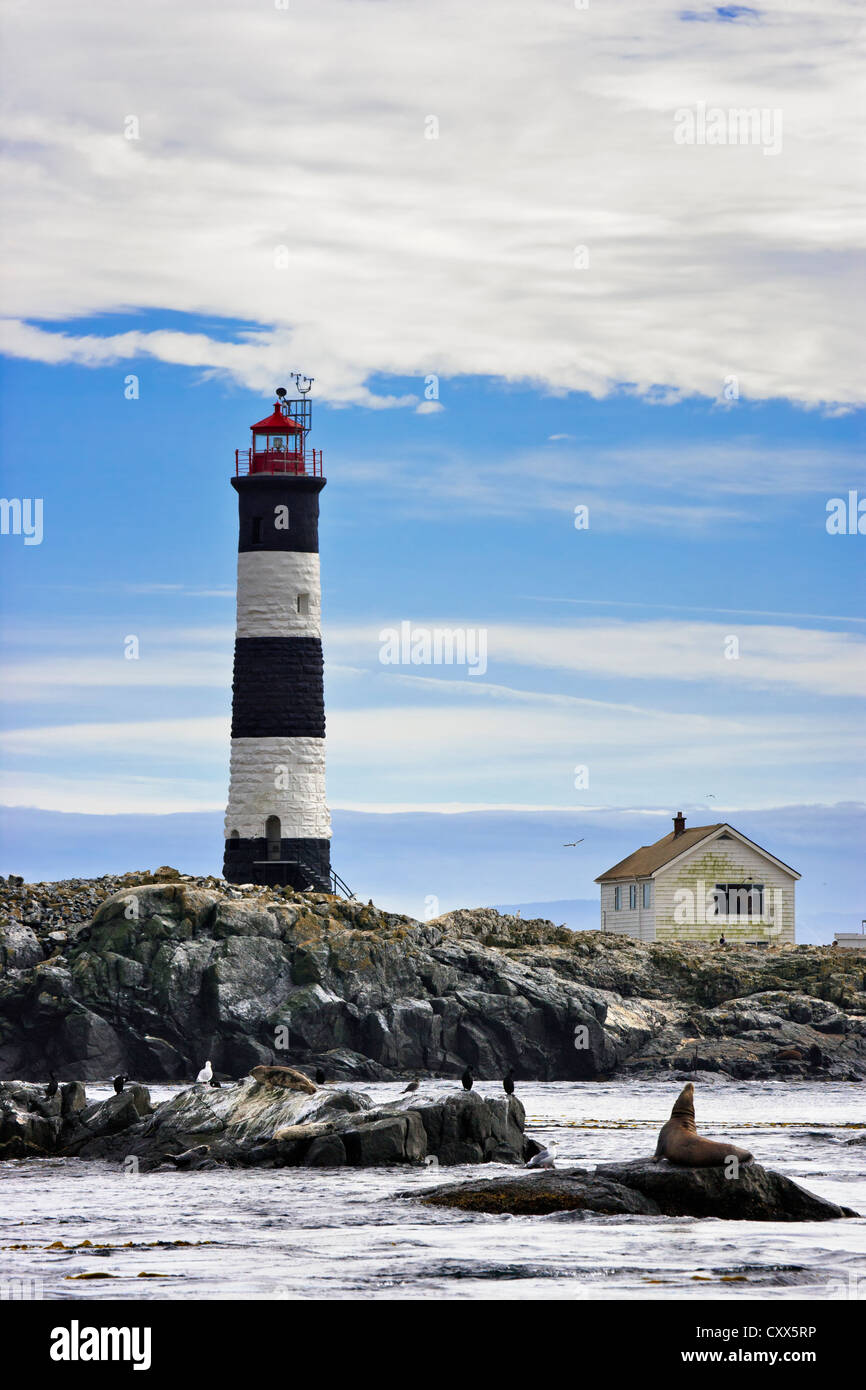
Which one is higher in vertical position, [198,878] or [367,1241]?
[198,878]

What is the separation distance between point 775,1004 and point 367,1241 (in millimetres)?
37239

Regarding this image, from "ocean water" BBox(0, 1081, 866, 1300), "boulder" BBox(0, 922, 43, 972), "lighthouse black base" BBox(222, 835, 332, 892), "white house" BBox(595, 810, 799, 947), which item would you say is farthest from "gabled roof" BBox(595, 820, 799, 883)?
"ocean water" BBox(0, 1081, 866, 1300)

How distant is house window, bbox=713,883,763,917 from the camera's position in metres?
62.3

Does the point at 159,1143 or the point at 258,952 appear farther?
the point at 258,952

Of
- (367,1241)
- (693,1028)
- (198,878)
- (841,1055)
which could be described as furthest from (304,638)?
(367,1241)

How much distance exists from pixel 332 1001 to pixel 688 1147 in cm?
2680

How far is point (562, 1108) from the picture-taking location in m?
39.1

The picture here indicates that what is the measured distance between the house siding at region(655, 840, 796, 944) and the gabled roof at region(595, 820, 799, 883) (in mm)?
221

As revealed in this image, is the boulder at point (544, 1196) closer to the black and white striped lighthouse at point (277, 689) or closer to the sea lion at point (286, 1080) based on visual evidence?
the sea lion at point (286, 1080)

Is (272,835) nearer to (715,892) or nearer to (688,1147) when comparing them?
(715,892)

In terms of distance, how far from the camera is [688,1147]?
21.1 meters

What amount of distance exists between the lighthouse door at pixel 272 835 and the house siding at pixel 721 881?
48.5 feet

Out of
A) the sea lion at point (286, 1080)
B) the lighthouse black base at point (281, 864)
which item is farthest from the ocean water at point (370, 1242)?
the lighthouse black base at point (281, 864)
